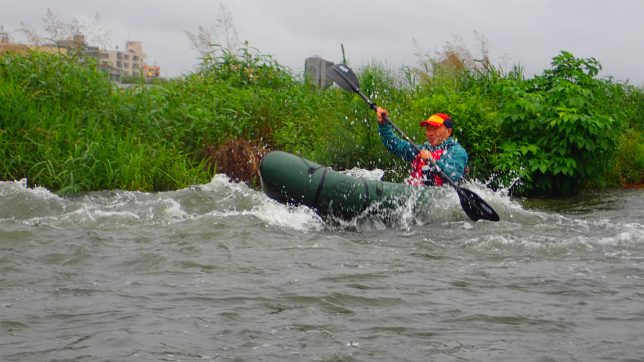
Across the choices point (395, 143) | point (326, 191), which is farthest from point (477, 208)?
point (395, 143)

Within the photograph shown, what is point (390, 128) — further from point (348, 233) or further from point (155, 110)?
point (155, 110)

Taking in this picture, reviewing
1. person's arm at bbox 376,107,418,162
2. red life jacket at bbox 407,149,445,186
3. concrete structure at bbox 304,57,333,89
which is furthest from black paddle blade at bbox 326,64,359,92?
concrete structure at bbox 304,57,333,89

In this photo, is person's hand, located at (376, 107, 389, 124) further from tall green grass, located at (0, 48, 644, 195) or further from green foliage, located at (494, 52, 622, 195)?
green foliage, located at (494, 52, 622, 195)

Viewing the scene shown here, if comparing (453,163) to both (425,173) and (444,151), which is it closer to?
(444,151)

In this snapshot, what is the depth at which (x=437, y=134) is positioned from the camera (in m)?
9.05

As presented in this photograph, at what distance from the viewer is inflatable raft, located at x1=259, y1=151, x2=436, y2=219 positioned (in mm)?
7961

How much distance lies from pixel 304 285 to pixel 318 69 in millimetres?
10207

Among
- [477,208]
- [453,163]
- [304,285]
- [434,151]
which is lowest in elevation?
[304,285]

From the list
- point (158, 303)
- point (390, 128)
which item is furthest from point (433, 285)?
point (390, 128)

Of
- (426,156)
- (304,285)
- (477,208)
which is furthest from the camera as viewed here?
(426,156)

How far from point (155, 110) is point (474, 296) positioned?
21.2ft

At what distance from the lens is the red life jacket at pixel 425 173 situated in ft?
29.6

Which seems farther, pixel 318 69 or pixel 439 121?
pixel 318 69

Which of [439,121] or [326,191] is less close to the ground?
[439,121]
